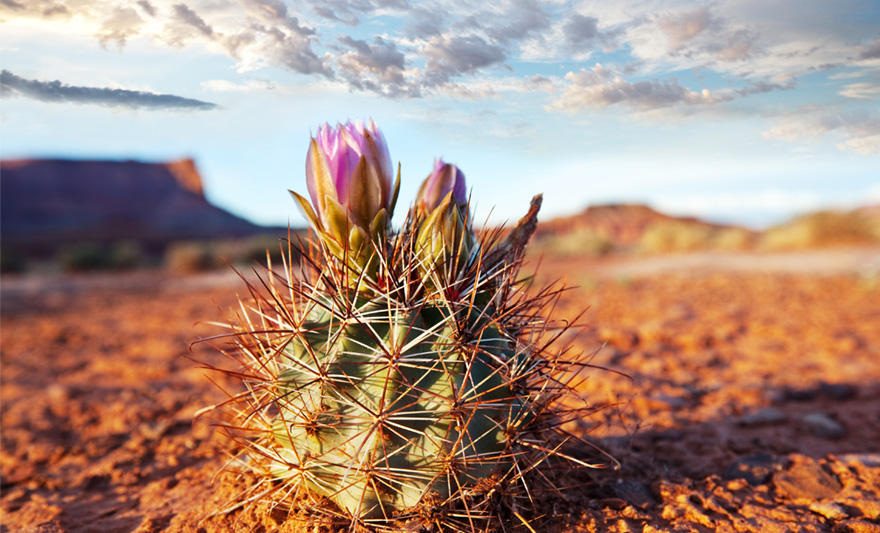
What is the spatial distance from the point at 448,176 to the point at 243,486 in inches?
57.5

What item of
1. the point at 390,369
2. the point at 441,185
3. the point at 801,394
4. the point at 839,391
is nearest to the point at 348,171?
the point at 441,185

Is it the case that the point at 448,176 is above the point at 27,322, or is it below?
above

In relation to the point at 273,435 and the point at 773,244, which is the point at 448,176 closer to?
the point at 273,435

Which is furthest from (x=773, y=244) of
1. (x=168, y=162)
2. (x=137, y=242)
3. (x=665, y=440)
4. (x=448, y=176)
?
(x=168, y=162)

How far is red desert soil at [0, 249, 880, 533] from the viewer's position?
2.17 m

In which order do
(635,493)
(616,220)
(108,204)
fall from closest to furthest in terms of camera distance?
(635,493), (616,220), (108,204)

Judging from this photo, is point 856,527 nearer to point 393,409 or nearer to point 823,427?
point 823,427

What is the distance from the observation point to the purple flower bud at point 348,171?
1.72 m

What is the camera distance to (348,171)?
173cm

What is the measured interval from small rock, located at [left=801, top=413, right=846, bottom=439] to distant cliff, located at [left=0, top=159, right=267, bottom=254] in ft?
188

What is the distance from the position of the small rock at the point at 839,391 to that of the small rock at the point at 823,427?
0.66 metres

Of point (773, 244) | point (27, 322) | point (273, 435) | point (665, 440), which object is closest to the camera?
point (273, 435)

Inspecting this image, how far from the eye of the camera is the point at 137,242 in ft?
171

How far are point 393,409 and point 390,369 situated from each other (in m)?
0.12
